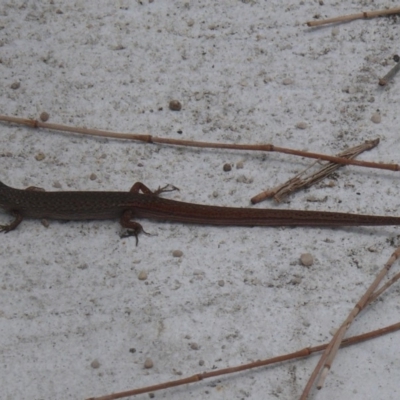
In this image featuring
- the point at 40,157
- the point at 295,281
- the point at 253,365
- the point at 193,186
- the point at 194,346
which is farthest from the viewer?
the point at 40,157

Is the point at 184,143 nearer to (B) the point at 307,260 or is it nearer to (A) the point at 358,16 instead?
(B) the point at 307,260

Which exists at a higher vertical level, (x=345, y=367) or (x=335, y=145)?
(x=335, y=145)

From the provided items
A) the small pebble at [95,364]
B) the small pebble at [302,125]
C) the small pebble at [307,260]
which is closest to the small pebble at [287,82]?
the small pebble at [302,125]

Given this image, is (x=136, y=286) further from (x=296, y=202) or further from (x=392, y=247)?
(x=392, y=247)

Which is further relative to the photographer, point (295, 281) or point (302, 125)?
point (302, 125)

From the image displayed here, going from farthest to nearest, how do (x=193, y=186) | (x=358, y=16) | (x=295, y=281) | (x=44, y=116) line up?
(x=358, y=16) < (x=44, y=116) < (x=193, y=186) < (x=295, y=281)

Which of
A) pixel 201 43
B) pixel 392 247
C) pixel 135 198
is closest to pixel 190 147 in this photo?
pixel 135 198

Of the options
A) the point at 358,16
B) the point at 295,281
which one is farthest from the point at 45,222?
the point at 358,16
